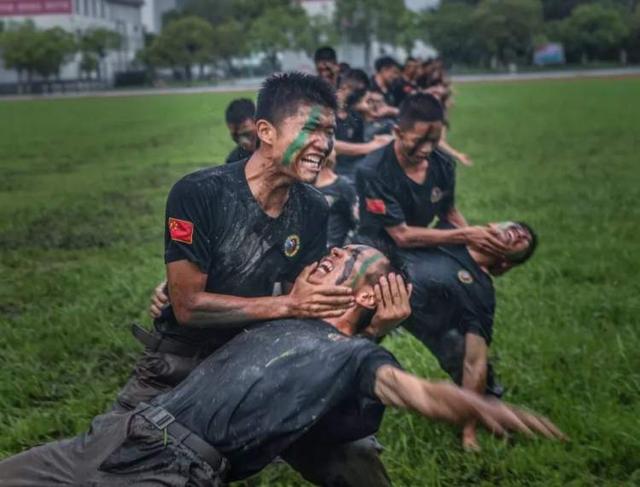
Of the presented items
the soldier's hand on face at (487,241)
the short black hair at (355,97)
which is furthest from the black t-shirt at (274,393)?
the short black hair at (355,97)

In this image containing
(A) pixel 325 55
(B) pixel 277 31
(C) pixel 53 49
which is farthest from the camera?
(B) pixel 277 31

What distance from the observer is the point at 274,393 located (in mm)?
3074

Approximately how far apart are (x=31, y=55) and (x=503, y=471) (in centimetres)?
3083

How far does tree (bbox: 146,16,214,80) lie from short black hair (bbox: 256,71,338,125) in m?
36.0

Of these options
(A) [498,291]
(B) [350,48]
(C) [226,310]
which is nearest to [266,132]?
(C) [226,310]

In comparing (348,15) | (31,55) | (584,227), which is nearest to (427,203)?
(584,227)

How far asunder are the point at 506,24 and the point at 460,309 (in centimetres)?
4948

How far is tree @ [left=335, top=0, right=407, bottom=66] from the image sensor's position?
46.4 meters

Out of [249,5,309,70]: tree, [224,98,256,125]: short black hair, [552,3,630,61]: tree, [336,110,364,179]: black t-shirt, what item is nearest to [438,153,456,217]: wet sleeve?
[224,98,256,125]: short black hair

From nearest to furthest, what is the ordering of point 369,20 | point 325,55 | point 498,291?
point 498,291 < point 325,55 < point 369,20

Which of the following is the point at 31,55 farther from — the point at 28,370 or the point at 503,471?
the point at 503,471

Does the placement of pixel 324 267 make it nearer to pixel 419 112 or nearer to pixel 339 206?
pixel 419 112

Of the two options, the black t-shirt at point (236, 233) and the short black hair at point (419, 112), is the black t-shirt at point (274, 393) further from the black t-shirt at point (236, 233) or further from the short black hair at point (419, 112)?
the short black hair at point (419, 112)

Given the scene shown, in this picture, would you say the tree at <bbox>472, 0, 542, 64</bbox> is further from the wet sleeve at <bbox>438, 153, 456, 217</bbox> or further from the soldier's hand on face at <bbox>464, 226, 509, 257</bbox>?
the soldier's hand on face at <bbox>464, 226, 509, 257</bbox>
